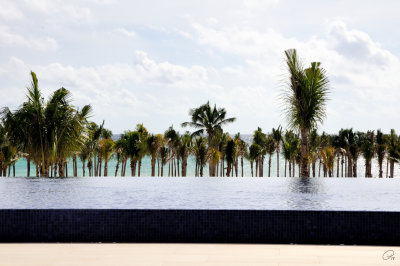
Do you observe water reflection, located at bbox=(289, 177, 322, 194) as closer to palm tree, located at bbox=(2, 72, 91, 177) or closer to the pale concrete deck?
the pale concrete deck

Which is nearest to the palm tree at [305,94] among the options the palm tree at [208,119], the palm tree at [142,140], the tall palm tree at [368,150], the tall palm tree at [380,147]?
the palm tree at [208,119]

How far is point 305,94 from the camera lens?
15.1 metres

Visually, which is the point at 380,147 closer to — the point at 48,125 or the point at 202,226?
the point at 48,125

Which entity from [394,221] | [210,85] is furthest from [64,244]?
[210,85]

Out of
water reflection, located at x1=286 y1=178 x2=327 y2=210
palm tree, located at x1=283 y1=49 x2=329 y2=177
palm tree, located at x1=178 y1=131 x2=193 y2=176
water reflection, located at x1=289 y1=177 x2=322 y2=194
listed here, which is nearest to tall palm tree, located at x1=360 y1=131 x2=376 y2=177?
palm tree, located at x1=178 y1=131 x2=193 y2=176

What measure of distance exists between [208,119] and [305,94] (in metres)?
21.2

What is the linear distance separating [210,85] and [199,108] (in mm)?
10867

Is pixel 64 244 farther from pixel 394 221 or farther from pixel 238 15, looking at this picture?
pixel 238 15

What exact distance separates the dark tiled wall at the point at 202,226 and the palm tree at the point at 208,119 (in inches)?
1189

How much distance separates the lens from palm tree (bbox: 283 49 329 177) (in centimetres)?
1505

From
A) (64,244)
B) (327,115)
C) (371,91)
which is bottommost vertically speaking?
(64,244)

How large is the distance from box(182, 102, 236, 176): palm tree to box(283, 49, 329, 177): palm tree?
20.8 metres

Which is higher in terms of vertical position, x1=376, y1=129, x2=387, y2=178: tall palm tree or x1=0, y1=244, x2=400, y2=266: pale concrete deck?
x1=376, y1=129, x2=387, y2=178: tall palm tree

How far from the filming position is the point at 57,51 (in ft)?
59.4
